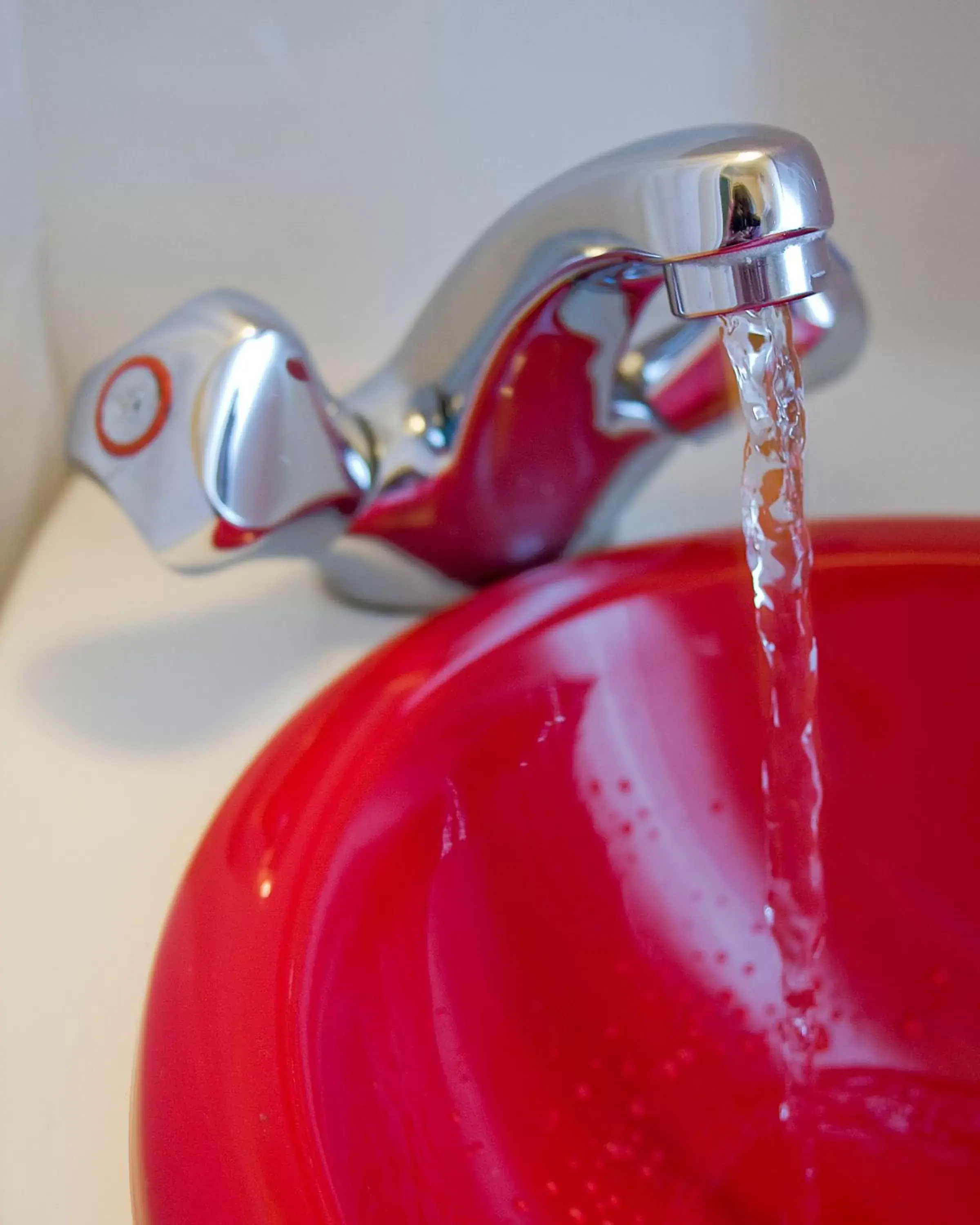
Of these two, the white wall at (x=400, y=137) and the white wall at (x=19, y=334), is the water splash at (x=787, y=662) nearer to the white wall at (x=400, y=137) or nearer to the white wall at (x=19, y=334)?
the white wall at (x=400, y=137)

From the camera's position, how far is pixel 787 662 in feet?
1.34

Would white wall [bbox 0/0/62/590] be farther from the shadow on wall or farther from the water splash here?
the water splash

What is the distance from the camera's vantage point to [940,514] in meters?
0.46

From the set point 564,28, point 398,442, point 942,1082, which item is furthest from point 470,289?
point 942,1082

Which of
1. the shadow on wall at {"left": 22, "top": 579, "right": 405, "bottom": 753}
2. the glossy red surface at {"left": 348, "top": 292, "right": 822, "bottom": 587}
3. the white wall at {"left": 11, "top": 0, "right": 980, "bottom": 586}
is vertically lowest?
the shadow on wall at {"left": 22, "top": 579, "right": 405, "bottom": 753}

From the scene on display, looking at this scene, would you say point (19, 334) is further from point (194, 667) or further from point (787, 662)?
point (787, 662)

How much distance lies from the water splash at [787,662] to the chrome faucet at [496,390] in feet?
0.10

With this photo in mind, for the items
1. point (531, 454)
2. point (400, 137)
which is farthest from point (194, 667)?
point (400, 137)

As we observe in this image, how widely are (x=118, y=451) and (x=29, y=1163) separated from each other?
207 millimetres

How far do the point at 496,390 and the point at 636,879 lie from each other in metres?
0.18

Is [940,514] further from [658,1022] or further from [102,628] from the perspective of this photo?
[102,628]

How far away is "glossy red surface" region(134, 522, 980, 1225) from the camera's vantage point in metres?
0.35

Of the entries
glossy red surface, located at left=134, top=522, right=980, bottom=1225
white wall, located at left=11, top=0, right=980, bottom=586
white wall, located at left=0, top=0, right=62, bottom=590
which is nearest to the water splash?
glossy red surface, located at left=134, top=522, right=980, bottom=1225

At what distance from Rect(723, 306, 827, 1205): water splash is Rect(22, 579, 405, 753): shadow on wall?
0.15 metres
